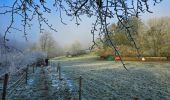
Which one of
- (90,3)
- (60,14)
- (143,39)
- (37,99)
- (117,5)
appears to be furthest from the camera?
(143,39)

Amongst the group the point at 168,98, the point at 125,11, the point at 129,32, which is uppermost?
the point at 125,11

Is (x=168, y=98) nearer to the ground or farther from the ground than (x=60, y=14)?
nearer to the ground

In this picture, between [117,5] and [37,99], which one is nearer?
[117,5]

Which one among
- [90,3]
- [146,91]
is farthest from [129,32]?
[146,91]

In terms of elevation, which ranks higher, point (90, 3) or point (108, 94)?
point (90, 3)

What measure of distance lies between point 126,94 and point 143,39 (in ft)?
201

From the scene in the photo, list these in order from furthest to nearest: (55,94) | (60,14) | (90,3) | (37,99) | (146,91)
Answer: (146,91), (55,94), (37,99), (60,14), (90,3)

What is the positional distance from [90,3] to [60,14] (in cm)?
62

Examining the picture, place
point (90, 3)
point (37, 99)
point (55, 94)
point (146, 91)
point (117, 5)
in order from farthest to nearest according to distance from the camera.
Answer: point (146, 91) < point (55, 94) < point (37, 99) < point (90, 3) < point (117, 5)

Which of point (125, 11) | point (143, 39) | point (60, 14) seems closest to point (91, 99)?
point (60, 14)

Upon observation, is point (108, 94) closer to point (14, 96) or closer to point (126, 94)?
point (126, 94)

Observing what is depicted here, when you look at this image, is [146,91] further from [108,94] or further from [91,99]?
[91,99]

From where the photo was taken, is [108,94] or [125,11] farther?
[108,94]

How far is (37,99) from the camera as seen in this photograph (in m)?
15.2
